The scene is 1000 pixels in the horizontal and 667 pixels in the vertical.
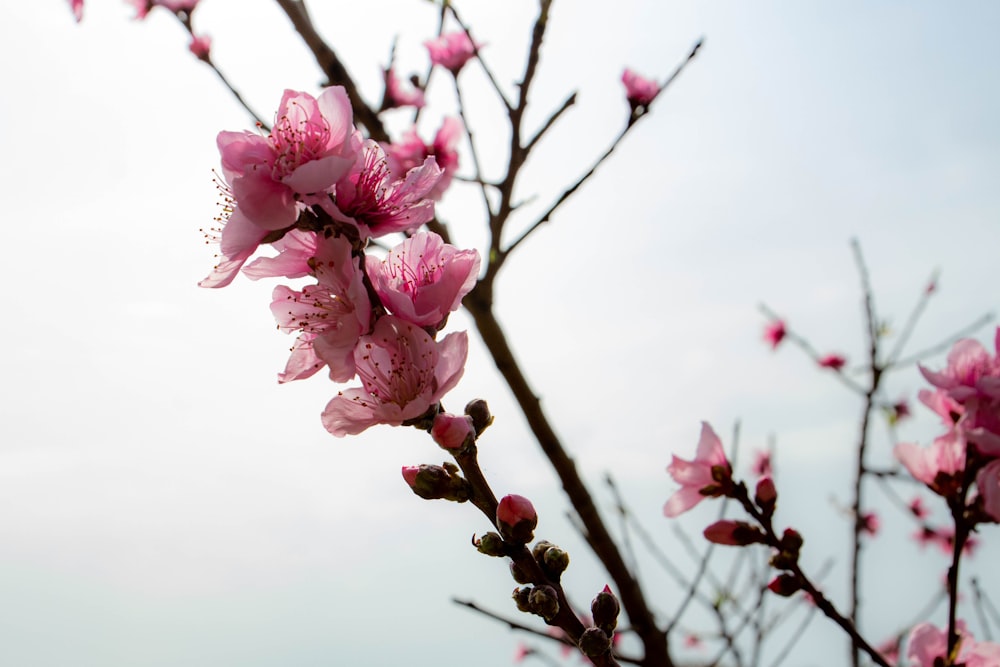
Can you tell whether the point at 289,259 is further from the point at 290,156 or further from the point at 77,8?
the point at 77,8

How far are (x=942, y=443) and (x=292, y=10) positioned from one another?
1.93m

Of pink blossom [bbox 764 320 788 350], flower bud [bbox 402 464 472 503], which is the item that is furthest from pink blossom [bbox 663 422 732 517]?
pink blossom [bbox 764 320 788 350]

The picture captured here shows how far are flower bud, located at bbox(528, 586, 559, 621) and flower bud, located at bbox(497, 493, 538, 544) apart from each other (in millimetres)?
62

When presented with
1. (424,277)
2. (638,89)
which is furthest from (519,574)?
(638,89)

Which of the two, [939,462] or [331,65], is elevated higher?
[331,65]

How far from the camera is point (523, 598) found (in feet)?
2.69

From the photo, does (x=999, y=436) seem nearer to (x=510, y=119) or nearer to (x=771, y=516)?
(x=771, y=516)

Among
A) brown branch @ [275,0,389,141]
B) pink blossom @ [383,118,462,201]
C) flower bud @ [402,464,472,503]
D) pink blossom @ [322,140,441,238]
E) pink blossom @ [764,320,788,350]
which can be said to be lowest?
flower bud @ [402,464,472,503]

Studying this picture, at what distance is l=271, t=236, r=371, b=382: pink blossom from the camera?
807mm

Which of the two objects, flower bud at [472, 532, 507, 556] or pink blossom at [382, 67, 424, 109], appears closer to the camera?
flower bud at [472, 532, 507, 556]

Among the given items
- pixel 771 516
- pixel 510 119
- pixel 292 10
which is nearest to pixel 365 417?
pixel 771 516

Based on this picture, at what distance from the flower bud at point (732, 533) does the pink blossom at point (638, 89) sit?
4.85 feet

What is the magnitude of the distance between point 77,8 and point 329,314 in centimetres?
190

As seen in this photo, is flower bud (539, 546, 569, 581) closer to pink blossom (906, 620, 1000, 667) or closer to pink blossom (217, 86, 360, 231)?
pink blossom (217, 86, 360, 231)
